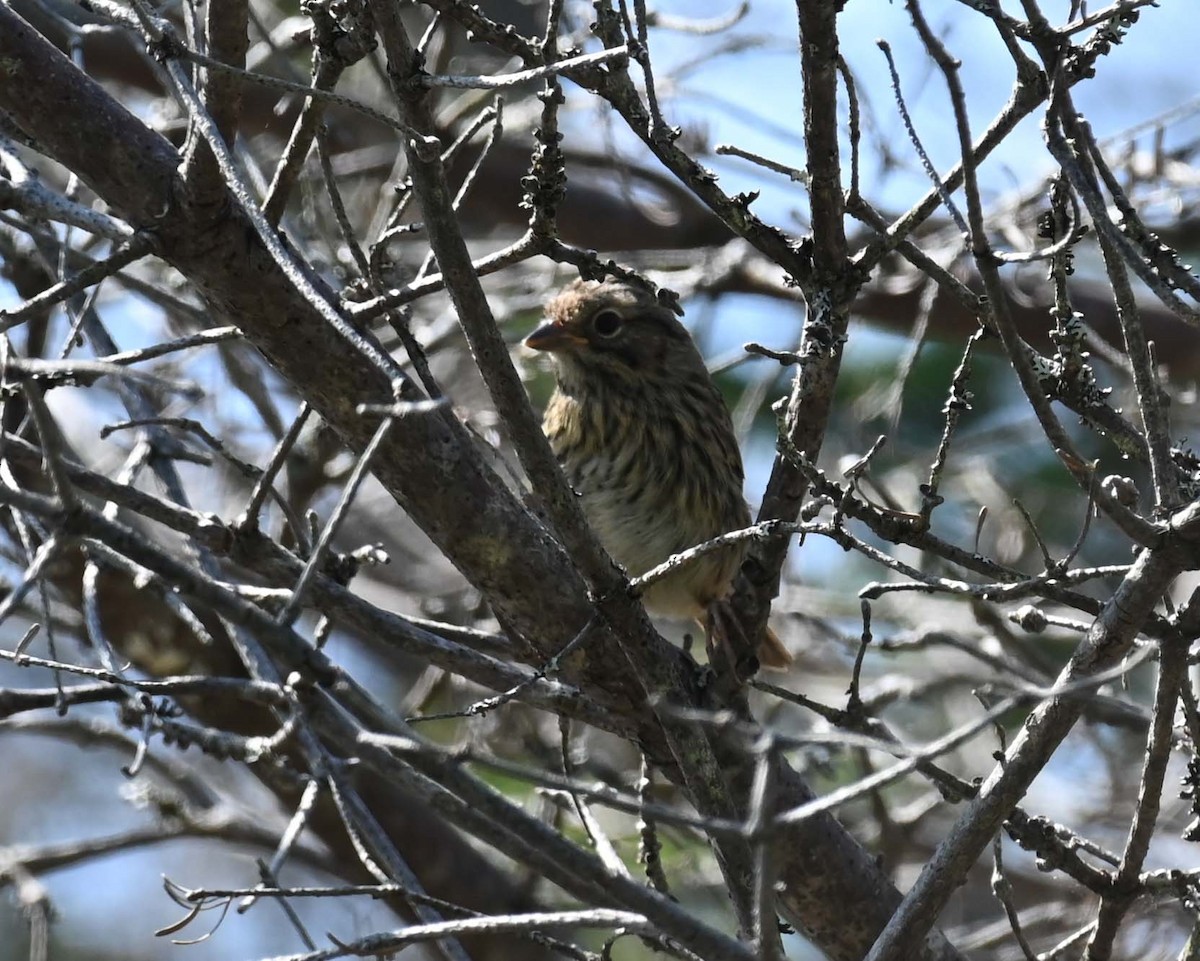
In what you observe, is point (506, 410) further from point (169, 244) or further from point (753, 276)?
point (753, 276)

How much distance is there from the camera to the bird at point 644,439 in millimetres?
4605

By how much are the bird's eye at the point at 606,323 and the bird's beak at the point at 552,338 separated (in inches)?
3.1

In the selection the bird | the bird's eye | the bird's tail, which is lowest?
the bird's tail

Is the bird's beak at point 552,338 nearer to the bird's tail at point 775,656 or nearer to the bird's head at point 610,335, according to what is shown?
the bird's head at point 610,335

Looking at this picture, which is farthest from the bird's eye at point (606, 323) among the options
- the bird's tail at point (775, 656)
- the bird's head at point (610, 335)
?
the bird's tail at point (775, 656)

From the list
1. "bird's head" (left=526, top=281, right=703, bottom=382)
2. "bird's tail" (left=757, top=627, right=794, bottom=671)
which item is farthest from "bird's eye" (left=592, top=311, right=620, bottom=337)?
"bird's tail" (left=757, top=627, right=794, bottom=671)

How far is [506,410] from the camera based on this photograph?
2.33 meters

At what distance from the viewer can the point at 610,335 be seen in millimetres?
4855

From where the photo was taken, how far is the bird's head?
Answer: 15.6 ft

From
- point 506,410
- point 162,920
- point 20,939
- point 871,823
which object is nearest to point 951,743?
point 506,410

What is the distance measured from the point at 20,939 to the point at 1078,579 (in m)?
5.84

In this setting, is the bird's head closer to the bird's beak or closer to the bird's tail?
the bird's beak

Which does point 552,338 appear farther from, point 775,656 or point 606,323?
point 775,656

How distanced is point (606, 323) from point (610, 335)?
40 millimetres
